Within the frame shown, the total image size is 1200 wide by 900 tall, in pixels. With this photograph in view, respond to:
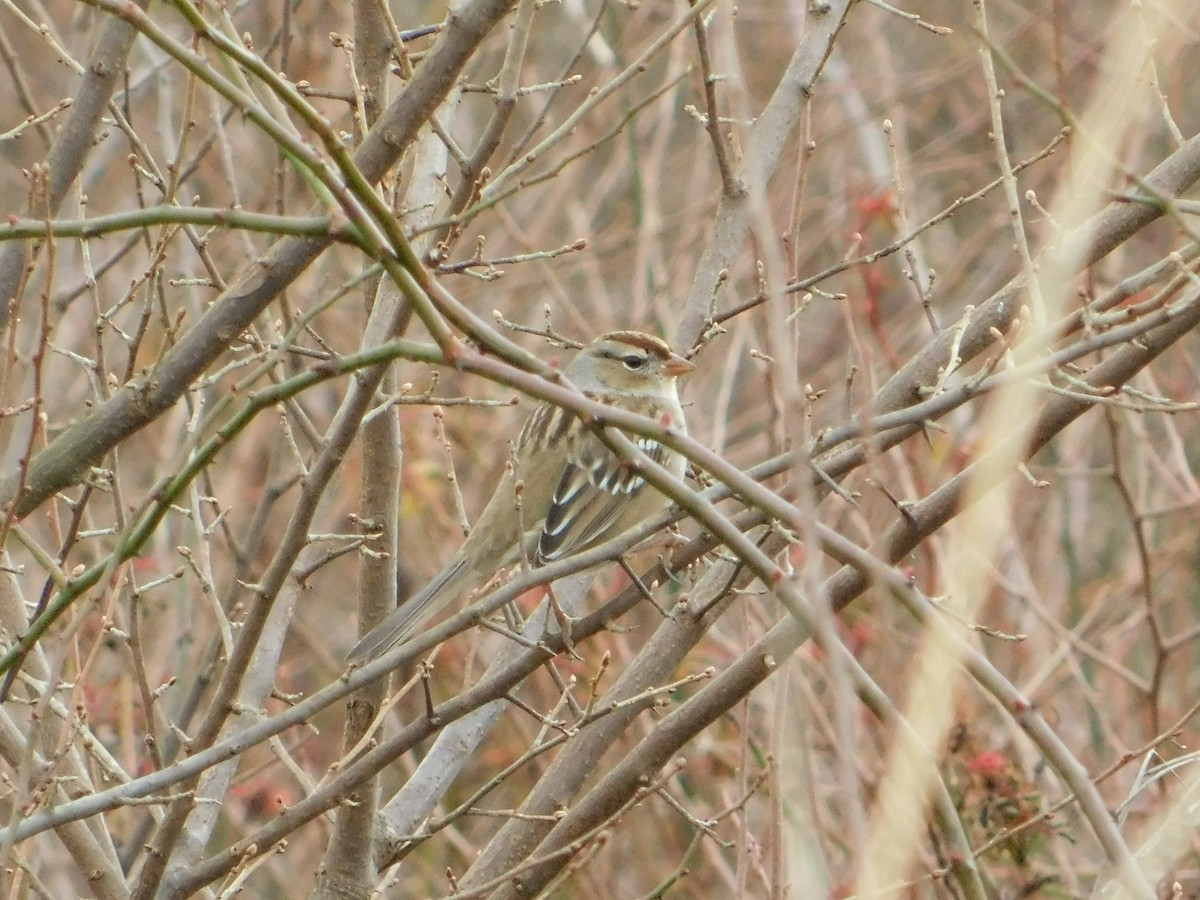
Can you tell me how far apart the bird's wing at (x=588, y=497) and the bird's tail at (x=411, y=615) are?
0.60m

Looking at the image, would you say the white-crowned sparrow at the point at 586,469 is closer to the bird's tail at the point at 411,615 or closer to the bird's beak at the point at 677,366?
the bird's beak at the point at 677,366

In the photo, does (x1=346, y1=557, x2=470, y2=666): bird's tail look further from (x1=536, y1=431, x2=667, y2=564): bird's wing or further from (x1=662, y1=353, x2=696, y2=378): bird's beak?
(x1=662, y1=353, x2=696, y2=378): bird's beak

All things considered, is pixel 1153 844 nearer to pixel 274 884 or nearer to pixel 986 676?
pixel 986 676

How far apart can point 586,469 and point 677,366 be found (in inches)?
26.6

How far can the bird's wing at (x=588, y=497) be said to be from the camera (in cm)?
574

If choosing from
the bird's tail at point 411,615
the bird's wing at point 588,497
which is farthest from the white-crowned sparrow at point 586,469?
the bird's tail at point 411,615

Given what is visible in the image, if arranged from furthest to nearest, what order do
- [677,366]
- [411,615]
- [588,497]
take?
[588,497], [677,366], [411,615]

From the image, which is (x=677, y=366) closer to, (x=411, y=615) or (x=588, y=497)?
(x=588, y=497)

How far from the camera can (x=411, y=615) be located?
4.52 m

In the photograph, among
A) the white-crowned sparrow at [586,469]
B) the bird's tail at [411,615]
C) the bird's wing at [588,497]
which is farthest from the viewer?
the bird's wing at [588,497]

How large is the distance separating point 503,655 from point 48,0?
25.2 feet

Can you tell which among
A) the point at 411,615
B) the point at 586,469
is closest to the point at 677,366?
the point at 586,469

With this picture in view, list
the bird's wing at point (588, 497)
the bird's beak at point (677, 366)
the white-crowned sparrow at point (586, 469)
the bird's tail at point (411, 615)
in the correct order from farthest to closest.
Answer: the bird's wing at point (588, 497), the white-crowned sparrow at point (586, 469), the bird's beak at point (677, 366), the bird's tail at point (411, 615)

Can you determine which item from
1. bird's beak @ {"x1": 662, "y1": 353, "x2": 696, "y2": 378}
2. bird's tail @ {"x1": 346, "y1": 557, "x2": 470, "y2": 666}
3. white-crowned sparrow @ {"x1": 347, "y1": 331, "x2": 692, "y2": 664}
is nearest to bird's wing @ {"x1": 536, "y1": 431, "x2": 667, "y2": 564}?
white-crowned sparrow @ {"x1": 347, "y1": 331, "x2": 692, "y2": 664}
